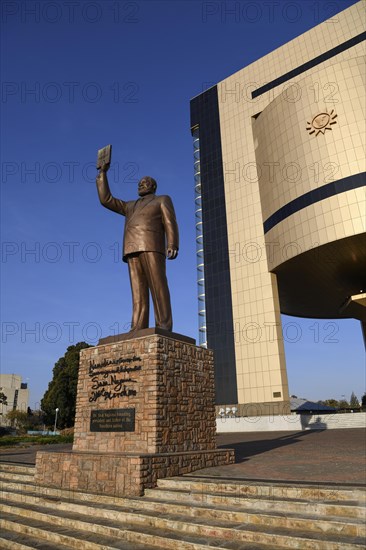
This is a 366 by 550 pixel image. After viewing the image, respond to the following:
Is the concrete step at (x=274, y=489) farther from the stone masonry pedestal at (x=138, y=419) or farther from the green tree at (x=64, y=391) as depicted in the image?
the green tree at (x=64, y=391)

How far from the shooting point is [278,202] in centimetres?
3494

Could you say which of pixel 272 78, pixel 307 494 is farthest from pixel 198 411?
pixel 272 78

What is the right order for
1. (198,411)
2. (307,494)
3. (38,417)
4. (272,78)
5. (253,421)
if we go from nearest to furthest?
(307,494)
(198,411)
(253,421)
(272,78)
(38,417)

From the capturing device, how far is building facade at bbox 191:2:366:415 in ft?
102

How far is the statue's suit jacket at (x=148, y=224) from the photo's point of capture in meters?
10.0

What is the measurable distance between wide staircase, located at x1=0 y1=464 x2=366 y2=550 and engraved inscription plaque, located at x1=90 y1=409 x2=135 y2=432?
1.69 m

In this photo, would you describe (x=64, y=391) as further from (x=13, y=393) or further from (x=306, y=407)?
Result: (x=13, y=393)

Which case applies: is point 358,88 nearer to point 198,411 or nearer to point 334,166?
point 334,166

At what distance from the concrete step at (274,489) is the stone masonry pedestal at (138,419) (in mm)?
909

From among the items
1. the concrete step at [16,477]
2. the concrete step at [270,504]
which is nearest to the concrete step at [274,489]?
the concrete step at [270,504]

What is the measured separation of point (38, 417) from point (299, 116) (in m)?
73.9

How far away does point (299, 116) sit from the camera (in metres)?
33.9

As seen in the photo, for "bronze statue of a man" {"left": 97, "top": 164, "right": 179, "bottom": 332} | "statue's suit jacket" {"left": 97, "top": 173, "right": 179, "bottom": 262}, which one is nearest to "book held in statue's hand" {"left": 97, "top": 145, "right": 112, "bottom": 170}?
"bronze statue of a man" {"left": 97, "top": 164, "right": 179, "bottom": 332}

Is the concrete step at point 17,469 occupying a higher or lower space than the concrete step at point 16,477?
higher
